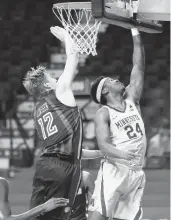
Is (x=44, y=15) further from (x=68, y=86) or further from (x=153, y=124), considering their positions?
(x=68, y=86)

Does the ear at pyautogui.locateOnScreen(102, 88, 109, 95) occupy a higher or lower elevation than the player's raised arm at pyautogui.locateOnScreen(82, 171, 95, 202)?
higher

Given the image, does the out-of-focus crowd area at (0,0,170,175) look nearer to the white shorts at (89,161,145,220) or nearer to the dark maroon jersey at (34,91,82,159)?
the white shorts at (89,161,145,220)

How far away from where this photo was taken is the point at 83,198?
5.95 metres

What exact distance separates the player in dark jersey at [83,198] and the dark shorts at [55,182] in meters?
0.70

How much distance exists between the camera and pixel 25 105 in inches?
478

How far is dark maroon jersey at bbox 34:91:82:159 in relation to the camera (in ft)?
17.1

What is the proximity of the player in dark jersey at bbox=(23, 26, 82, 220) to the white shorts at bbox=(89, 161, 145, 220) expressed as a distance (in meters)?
0.44

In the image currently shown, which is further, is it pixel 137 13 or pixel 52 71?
pixel 52 71

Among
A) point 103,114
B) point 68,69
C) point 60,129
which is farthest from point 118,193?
point 68,69

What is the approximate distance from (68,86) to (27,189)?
207 inches

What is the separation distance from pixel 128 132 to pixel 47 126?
2.52ft

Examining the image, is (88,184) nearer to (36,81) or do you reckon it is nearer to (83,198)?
(83,198)

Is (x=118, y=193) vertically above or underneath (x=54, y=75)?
underneath

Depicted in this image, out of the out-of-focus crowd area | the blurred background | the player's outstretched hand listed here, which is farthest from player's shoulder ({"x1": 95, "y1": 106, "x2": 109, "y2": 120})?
the out-of-focus crowd area
